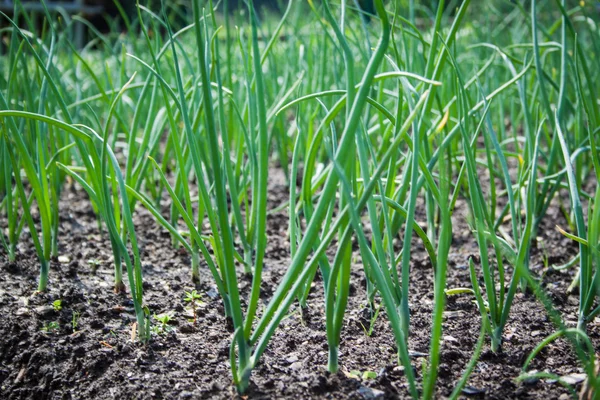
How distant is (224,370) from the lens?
842 mm

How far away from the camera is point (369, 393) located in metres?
0.76

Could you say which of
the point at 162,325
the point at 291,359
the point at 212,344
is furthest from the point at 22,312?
the point at 291,359

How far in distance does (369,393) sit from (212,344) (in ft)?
0.92

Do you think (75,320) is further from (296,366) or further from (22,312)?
(296,366)

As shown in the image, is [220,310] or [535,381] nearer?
[535,381]

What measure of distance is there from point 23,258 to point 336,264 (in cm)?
84

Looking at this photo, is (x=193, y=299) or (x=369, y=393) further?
(x=193, y=299)

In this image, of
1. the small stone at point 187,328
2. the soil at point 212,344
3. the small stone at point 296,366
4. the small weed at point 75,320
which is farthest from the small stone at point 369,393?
the small weed at point 75,320

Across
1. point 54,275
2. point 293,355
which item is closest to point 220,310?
point 293,355

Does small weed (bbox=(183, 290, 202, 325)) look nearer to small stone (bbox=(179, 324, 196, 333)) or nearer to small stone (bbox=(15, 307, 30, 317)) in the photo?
small stone (bbox=(179, 324, 196, 333))

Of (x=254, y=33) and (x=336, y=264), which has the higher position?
(x=254, y=33)

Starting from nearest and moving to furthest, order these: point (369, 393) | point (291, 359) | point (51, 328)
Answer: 1. point (369, 393)
2. point (291, 359)
3. point (51, 328)

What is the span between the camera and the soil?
80 centimetres

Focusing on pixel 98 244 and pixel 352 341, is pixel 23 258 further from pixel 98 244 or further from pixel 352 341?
pixel 352 341
